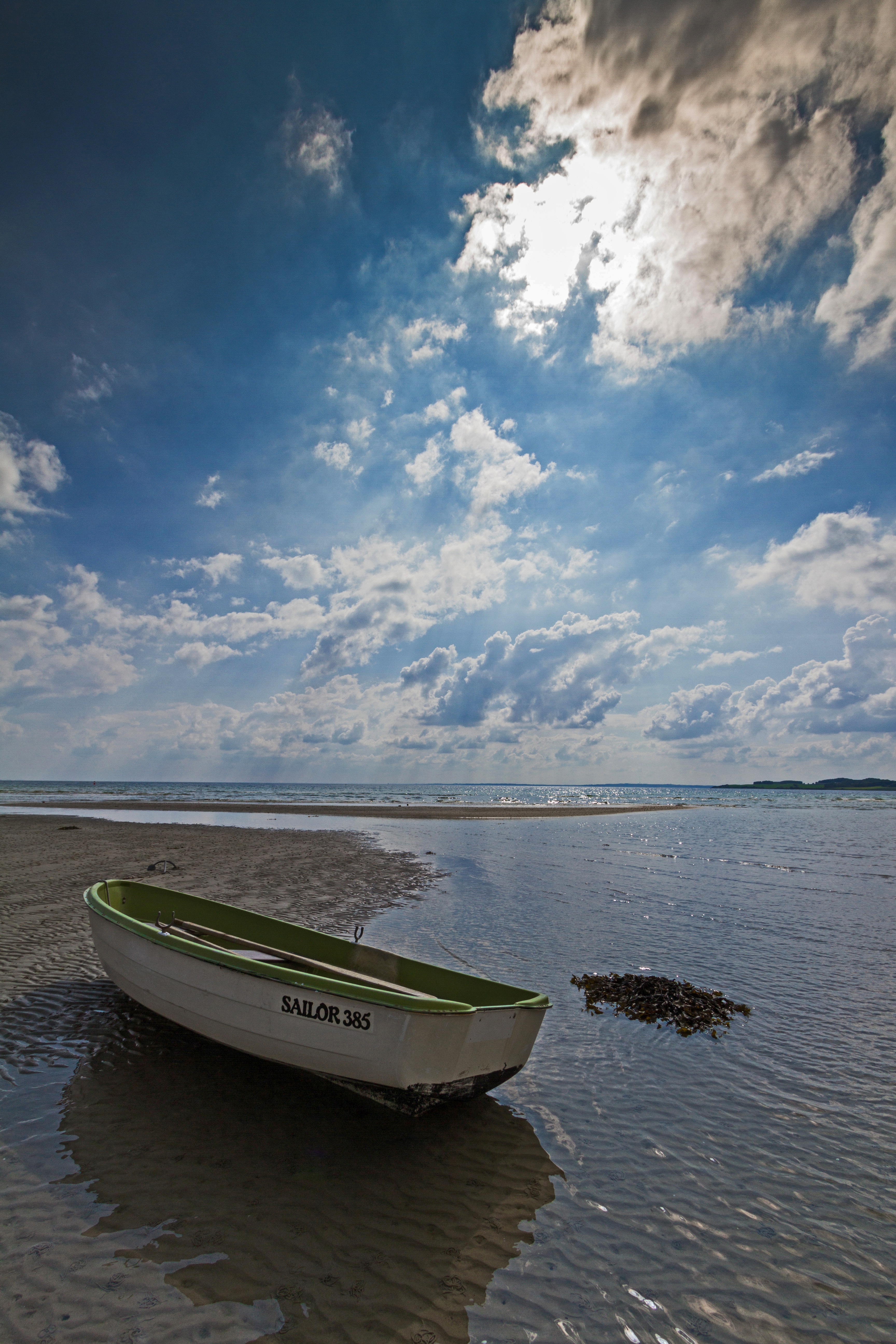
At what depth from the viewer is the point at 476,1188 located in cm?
521

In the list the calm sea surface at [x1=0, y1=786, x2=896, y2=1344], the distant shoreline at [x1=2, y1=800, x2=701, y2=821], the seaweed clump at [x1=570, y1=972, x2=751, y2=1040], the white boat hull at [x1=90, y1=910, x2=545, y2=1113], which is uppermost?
the white boat hull at [x1=90, y1=910, x2=545, y2=1113]

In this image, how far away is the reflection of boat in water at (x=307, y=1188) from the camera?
4.11m

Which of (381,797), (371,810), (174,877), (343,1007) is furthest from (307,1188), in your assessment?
(381,797)

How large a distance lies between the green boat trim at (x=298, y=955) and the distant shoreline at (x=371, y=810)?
37.2m

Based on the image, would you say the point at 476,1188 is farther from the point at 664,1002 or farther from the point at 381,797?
the point at 381,797

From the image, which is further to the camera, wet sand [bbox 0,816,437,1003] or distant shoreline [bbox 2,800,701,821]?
distant shoreline [bbox 2,800,701,821]

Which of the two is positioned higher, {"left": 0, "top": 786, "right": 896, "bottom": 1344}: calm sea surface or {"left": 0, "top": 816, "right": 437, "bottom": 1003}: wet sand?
{"left": 0, "top": 816, "right": 437, "bottom": 1003}: wet sand

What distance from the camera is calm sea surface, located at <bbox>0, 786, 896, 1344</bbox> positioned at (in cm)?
400

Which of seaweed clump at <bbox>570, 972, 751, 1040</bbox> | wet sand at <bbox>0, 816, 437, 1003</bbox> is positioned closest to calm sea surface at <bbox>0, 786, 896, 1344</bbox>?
seaweed clump at <bbox>570, 972, 751, 1040</bbox>

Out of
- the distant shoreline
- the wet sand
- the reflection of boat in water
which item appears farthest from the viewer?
the distant shoreline

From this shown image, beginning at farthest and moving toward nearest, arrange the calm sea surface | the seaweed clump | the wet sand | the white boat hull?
the wet sand → the seaweed clump → the white boat hull → the calm sea surface

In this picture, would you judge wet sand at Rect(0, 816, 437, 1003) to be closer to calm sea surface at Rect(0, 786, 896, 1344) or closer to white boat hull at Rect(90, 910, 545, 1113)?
calm sea surface at Rect(0, 786, 896, 1344)

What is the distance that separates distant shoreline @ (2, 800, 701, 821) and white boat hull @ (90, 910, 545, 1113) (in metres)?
41.2

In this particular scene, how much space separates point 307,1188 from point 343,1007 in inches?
54.4
